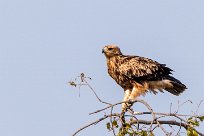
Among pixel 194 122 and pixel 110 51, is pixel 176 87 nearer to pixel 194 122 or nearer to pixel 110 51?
pixel 110 51

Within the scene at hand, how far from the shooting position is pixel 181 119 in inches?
A: 334

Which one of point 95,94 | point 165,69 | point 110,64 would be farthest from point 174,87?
point 95,94

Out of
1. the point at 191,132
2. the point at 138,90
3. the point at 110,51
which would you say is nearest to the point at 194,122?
the point at 191,132

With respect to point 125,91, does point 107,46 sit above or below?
above

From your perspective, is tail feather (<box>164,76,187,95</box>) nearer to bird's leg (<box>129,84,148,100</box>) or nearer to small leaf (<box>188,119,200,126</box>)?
→ bird's leg (<box>129,84,148,100</box>)

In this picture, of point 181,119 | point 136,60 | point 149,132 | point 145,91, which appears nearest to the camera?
point 149,132

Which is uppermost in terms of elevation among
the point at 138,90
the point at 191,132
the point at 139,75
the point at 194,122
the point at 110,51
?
the point at 110,51

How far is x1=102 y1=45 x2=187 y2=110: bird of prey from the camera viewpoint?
41.5ft

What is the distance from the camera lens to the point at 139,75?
508 inches

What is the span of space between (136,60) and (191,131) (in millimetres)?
5407

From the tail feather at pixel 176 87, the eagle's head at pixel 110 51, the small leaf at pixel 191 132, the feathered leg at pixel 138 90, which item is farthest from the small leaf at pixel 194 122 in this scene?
the eagle's head at pixel 110 51

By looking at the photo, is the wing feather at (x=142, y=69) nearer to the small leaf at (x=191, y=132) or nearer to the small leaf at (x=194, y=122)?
the small leaf at (x=194, y=122)

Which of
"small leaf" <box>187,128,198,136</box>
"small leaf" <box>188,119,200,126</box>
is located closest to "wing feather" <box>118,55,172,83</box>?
"small leaf" <box>188,119,200,126</box>

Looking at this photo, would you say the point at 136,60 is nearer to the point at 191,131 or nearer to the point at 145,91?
the point at 145,91
